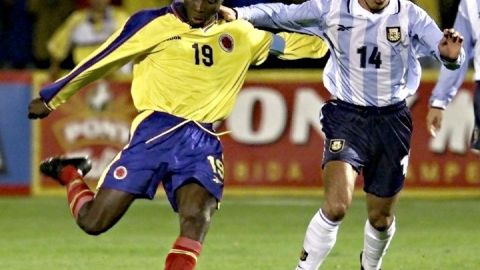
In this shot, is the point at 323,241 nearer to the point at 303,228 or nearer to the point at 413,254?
the point at 413,254

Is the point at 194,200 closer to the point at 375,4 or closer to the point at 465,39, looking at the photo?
the point at 375,4

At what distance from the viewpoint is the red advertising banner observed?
51.4 ft

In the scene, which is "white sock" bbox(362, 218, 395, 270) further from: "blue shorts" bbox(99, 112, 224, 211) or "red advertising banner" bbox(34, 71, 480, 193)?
"red advertising banner" bbox(34, 71, 480, 193)

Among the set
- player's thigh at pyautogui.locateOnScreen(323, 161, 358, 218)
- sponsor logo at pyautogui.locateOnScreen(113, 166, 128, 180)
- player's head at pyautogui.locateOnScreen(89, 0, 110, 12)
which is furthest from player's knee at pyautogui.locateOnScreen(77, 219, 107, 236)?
player's head at pyautogui.locateOnScreen(89, 0, 110, 12)

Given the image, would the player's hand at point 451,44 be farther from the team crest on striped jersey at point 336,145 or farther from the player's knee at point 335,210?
the player's knee at point 335,210

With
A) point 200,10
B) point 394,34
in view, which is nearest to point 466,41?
point 394,34

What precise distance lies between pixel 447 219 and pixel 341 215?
17.6 ft

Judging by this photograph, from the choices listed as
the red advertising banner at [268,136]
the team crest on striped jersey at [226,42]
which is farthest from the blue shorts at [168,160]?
the red advertising banner at [268,136]

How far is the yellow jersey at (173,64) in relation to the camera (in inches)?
332

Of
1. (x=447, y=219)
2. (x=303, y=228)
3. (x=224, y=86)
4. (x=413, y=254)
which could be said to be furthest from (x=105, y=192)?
(x=447, y=219)

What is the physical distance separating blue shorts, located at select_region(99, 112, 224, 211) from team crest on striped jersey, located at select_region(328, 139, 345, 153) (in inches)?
34.2

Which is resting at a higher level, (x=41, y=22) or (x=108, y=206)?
(x=108, y=206)

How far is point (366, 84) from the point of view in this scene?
9109 millimetres

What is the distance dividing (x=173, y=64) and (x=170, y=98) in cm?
20
